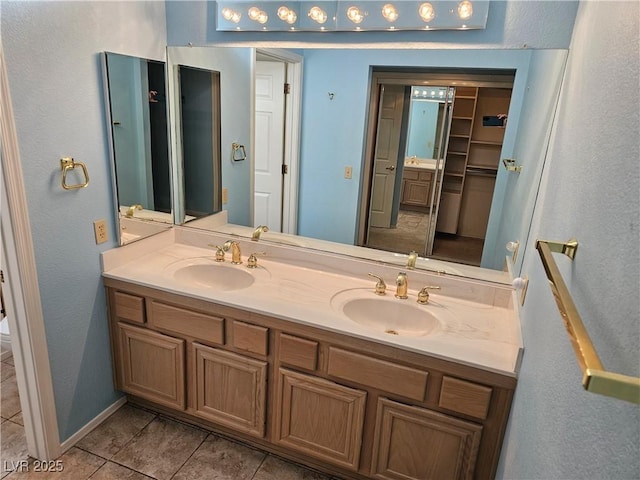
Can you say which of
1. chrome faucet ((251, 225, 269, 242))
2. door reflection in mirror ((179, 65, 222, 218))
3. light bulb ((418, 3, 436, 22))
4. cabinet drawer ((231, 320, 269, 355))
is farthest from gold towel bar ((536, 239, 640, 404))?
door reflection in mirror ((179, 65, 222, 218))

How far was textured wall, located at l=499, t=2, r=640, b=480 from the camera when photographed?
554mm

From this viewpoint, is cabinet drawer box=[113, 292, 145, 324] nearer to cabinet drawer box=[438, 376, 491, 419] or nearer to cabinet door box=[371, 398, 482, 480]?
cabinet door box=[371, 398, 482, 480]

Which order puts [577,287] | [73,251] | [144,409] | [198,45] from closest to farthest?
[577,287] < [73,251] < [198,45] < [144,409]

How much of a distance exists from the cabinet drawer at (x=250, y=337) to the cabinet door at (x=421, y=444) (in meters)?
0.51

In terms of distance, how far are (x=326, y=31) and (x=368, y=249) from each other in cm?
100

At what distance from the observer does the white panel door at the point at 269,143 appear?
2053 mm

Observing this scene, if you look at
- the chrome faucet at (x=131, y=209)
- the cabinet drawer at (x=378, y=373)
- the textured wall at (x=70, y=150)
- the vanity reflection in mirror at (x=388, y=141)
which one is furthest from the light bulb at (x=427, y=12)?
the chrome faucet at (x=131, y=209)

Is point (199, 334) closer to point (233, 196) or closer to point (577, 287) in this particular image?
point (233, 196)

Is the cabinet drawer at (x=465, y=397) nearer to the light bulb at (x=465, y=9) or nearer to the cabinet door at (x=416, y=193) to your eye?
the cabinet door at (x=416, y=193)

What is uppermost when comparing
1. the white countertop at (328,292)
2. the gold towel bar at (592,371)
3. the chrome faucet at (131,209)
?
the gold towel bar at (592,371)

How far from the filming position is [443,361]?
146cm

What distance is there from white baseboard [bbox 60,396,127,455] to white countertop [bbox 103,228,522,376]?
2.39ft

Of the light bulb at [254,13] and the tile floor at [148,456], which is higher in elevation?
the light bulb at [254,13]

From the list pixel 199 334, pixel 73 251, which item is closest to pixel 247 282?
pixel 199 334
